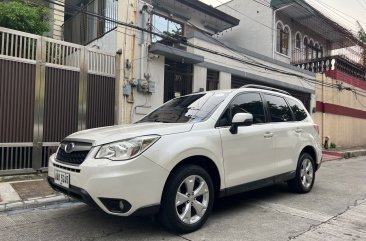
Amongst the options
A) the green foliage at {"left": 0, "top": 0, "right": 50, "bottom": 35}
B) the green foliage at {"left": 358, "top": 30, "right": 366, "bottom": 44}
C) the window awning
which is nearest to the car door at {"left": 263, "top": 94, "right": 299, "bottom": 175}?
the window awning

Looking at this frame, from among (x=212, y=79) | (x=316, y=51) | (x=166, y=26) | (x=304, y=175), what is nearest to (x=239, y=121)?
(x=304, y=175)

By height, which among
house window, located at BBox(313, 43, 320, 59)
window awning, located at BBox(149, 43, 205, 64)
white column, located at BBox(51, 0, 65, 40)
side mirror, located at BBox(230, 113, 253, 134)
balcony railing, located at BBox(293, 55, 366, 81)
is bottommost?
side mirror, located at BBox(230, 113, 253, 134)

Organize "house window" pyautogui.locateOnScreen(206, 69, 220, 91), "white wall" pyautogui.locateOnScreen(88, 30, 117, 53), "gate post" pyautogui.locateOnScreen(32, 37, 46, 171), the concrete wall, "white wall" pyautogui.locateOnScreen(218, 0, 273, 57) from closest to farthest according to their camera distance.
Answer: "gate post" pyautogui.locateOnScreen(32, 37, 46, 171) < "white wall" pyautogui.locateOnScreen(88, 30, 117, 53) < "house window" pyautogui.locateOnScreen(206, 69, 220, 91) < "white wall" pyautogui.locateOnScreen(218, 0, 273, 57) < the concrete wall

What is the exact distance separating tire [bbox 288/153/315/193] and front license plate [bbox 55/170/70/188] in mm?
3890

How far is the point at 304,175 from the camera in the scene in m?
6.25

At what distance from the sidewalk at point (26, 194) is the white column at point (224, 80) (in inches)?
253

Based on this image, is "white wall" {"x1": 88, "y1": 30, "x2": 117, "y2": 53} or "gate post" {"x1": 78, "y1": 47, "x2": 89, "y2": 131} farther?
"white wall" {"x1": 88, "y1": 30, "x2": 117, "y2": 53}

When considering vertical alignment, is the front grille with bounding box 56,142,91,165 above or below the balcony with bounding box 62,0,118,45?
below

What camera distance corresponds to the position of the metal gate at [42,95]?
24.5ft

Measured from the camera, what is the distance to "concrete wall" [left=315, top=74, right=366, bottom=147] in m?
17.4

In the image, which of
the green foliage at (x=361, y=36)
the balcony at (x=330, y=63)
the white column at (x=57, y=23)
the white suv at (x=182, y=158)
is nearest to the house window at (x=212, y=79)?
the white suv at (x=182, y=158)

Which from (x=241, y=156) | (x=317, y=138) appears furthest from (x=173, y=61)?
(x=241, y=156)

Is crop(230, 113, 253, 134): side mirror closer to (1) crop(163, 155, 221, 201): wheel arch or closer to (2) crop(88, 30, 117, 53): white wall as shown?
(1) crop(163, 155, 221, 201): wheel arch

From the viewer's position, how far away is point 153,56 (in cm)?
974
